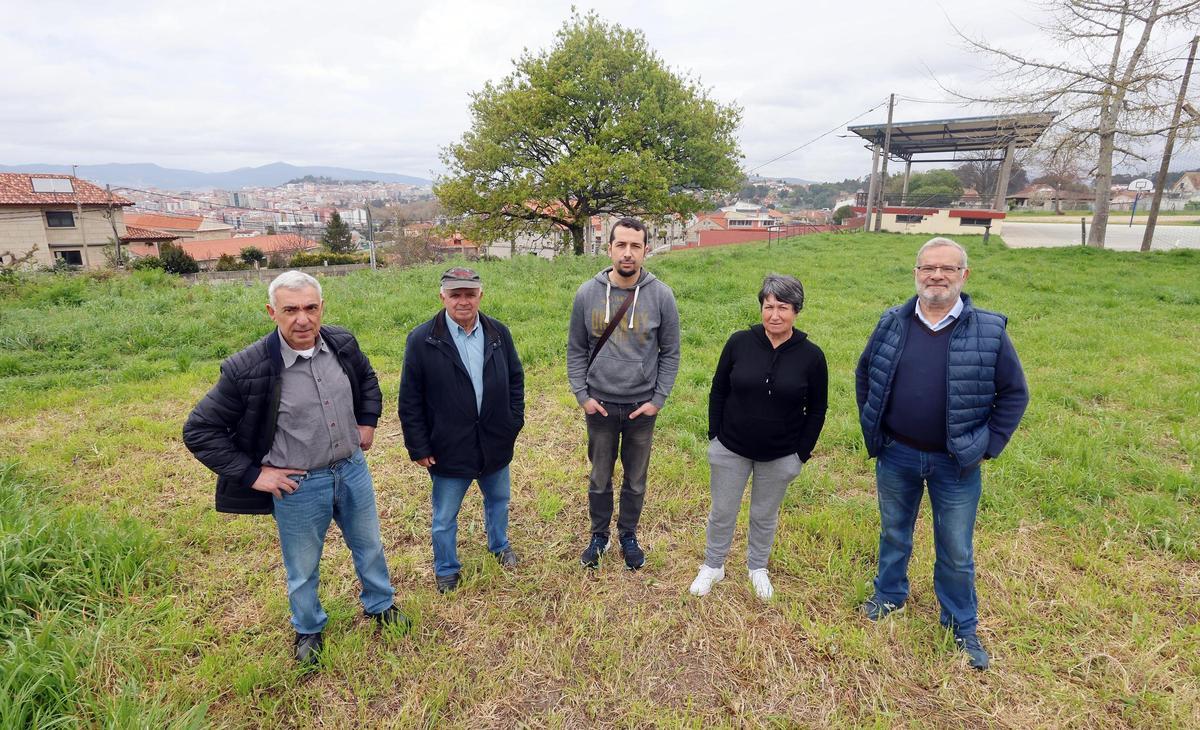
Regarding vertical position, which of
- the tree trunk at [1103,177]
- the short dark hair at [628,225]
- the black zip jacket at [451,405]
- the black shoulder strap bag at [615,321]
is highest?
the tree trunk at [1103,177]

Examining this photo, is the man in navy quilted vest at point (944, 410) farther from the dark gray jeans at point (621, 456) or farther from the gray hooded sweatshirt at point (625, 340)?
the dark gray jeans at point (621, 456)

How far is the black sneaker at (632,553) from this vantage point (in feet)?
11.5

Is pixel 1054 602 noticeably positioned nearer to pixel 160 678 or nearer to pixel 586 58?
pixel 160 678

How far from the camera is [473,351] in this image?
3119mm

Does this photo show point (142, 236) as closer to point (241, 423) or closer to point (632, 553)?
point (241, 423)

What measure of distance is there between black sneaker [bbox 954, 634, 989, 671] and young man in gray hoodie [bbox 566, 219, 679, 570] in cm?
192

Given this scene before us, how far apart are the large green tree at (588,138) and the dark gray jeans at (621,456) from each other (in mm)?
17234

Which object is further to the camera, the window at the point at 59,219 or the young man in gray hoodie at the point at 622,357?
the window at the point at 59,219

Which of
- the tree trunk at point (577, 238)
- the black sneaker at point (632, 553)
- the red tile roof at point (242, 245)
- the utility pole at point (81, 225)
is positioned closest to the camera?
the black sneaker at point (632, 553)

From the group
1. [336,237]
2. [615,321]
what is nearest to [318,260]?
[336,237]

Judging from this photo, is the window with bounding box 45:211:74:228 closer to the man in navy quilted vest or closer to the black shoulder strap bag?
the black shoulder strap bag

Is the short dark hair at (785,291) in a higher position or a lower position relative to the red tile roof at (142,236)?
higher

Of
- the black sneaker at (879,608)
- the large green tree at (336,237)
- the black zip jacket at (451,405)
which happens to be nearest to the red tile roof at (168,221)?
the large green tree at (336,237)

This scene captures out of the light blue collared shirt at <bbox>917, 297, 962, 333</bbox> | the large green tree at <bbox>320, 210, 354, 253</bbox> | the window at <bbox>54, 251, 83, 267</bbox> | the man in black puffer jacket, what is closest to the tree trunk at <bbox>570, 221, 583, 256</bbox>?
the man in black puffer jacket
